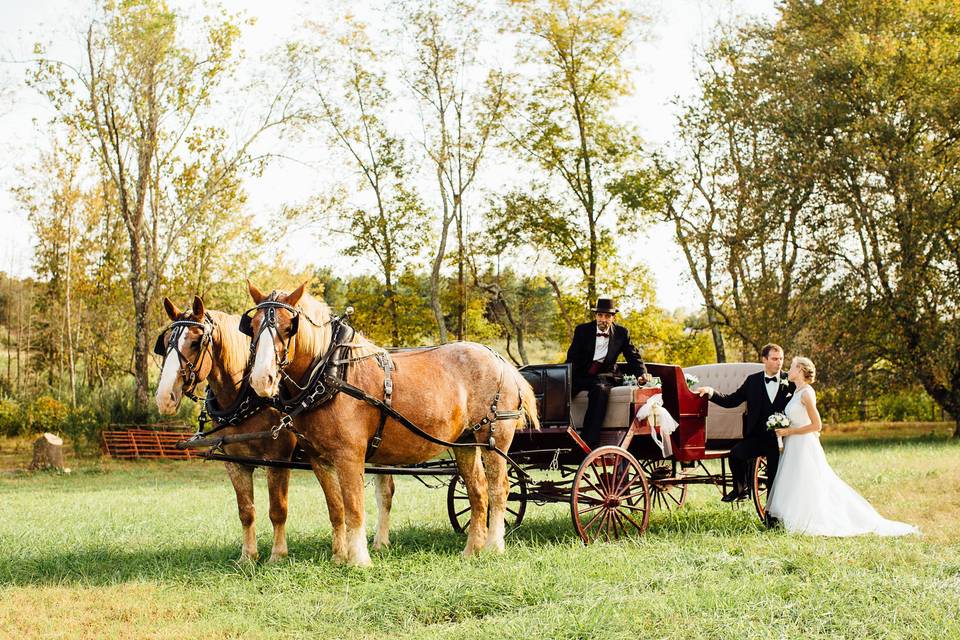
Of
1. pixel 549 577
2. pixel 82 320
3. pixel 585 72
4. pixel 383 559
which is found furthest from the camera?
pixel 82 320

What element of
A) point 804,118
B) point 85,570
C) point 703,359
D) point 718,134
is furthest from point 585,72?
point 85,570

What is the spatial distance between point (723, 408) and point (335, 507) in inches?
185

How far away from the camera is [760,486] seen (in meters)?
9.14

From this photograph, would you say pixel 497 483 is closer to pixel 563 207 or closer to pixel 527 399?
pixel 527 399

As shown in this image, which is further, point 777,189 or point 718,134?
point 718,134

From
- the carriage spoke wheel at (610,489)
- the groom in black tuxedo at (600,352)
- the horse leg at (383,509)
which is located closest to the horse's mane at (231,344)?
the horse leg at (383,509)

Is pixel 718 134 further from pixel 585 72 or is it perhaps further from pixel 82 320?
pixel 82 320

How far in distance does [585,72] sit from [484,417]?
20542mm

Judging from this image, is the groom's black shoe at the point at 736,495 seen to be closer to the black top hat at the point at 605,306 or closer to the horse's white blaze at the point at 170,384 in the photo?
the black top hat at the point at 605,306

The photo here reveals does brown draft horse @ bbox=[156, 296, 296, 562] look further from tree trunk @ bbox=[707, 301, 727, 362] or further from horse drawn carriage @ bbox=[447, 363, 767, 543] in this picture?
tree trunk @ bbox=[707, 301, 727, 362]

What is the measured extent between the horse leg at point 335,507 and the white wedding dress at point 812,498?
398 centimetres

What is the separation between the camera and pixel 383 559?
6.97m

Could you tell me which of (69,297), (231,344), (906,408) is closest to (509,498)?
(231,344)

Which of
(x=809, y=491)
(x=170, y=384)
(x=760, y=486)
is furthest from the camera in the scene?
(x=760, y=486)
